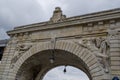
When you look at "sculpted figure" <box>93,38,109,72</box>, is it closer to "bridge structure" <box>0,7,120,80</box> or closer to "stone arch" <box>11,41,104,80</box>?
"bridge structure" <box>0,7,120,80</box>

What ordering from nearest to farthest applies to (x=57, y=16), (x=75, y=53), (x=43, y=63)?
(x=75, y=53)
(x=57, y=16)
(x=43, y=63)

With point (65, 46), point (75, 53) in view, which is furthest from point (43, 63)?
point (75, 53)

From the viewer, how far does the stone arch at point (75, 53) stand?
9.48 metres

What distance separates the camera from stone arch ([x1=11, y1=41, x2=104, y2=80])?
9476 mm

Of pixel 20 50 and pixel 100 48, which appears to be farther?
pixel 20 50

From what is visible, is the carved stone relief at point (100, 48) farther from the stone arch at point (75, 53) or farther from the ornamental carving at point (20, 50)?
the ornamental carving at point (20, 50)

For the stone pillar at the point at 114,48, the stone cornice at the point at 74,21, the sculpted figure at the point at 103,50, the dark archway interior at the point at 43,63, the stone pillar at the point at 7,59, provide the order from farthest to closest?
the stone pillar at the point at 7,59 < the dark archway interior at the point at 43,63 < the stone cornice at the point at 74,21 < the sculpted figure at the point at 103,50 < the stone pillar at the point at 114,48

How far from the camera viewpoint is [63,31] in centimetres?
1133

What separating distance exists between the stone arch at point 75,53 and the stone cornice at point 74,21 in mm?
1089

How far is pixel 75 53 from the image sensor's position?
10398 mm

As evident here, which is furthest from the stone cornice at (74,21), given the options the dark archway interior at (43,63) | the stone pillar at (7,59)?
the dark archway interior at (43,63)

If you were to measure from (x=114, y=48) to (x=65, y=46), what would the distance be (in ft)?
8.99

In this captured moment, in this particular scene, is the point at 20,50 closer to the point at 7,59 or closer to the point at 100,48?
the point at 7,59

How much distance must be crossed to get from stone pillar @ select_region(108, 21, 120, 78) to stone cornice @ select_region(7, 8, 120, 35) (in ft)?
1.83
